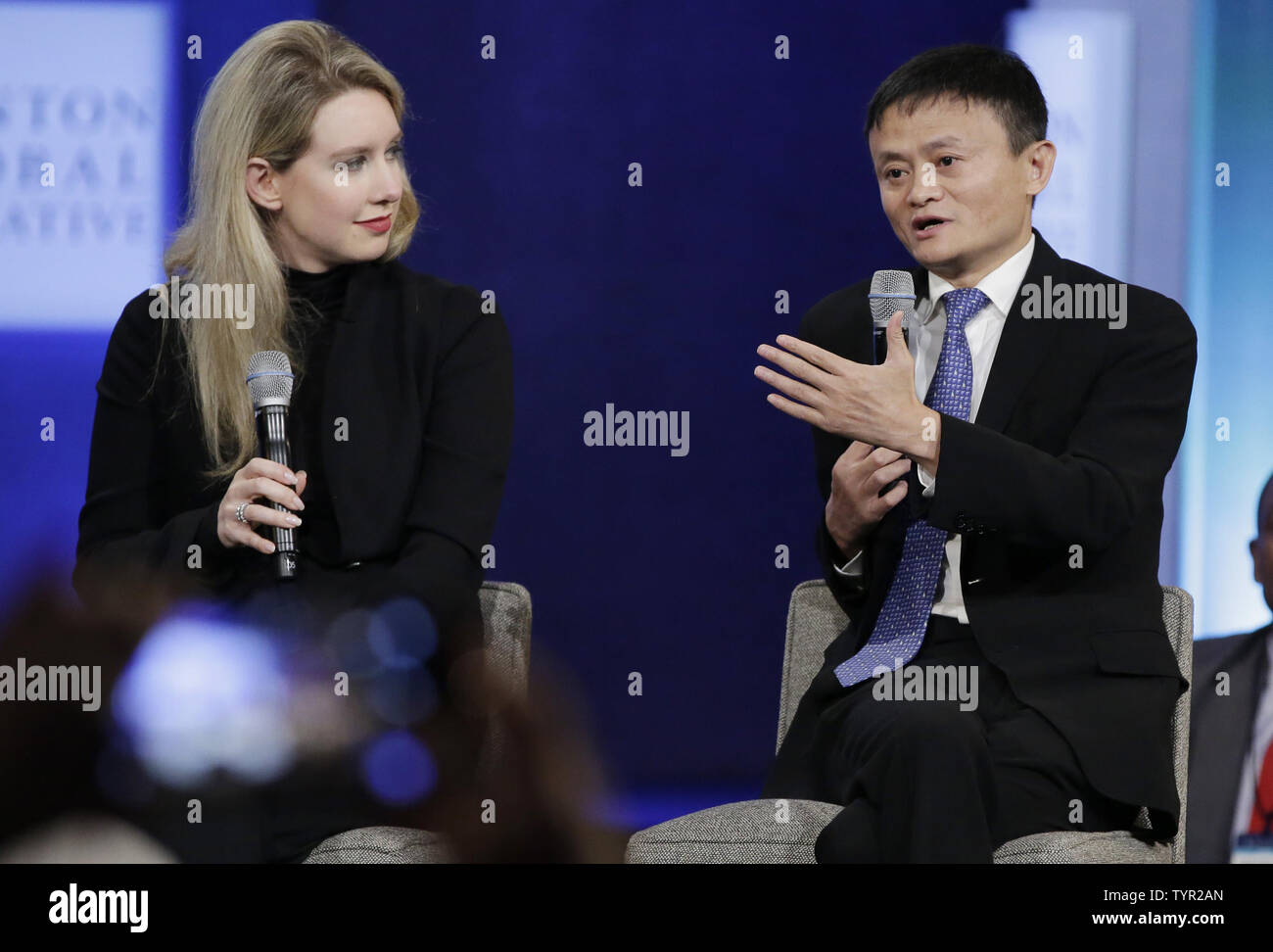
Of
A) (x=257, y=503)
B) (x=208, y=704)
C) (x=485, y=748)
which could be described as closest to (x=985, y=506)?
(x=485, y=748)

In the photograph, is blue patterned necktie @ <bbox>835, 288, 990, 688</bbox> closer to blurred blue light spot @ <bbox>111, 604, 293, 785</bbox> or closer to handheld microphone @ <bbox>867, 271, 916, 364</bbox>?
handheld microphone @ <bbox>867, 271, 916, 364</bbox>

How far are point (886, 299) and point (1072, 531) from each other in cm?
49

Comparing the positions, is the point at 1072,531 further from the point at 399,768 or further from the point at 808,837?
the point at 399,768

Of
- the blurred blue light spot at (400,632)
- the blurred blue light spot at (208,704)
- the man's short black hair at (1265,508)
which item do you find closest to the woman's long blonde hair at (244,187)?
the blurred blue light spot at (208,704)

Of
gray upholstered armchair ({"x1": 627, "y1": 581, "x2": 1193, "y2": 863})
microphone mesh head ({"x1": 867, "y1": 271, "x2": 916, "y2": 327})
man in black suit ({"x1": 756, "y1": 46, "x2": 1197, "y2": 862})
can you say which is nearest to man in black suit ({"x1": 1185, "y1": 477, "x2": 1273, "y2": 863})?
gray upholstered armchair ({"x1": 627, "y1": 581, "x2": 1193, "y2": 863})

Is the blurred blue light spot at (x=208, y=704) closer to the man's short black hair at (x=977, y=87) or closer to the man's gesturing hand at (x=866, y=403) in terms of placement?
the man's gesturing hand at (x=866, y=403)

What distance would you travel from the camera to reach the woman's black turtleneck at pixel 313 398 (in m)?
2.78

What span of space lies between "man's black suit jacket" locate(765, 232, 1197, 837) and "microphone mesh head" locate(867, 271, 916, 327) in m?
Answer: 0.21

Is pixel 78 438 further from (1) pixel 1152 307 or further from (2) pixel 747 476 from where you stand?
(1) pixel 1152 307

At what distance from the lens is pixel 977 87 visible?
2.82m

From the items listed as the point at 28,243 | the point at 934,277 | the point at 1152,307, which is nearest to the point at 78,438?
the point at 28,243

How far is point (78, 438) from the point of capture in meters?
3.52

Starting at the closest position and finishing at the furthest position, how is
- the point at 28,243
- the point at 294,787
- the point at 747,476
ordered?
the point at 294,787, the point at 28,243, the point at 747,476

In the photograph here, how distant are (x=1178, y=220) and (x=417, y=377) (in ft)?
5.73
